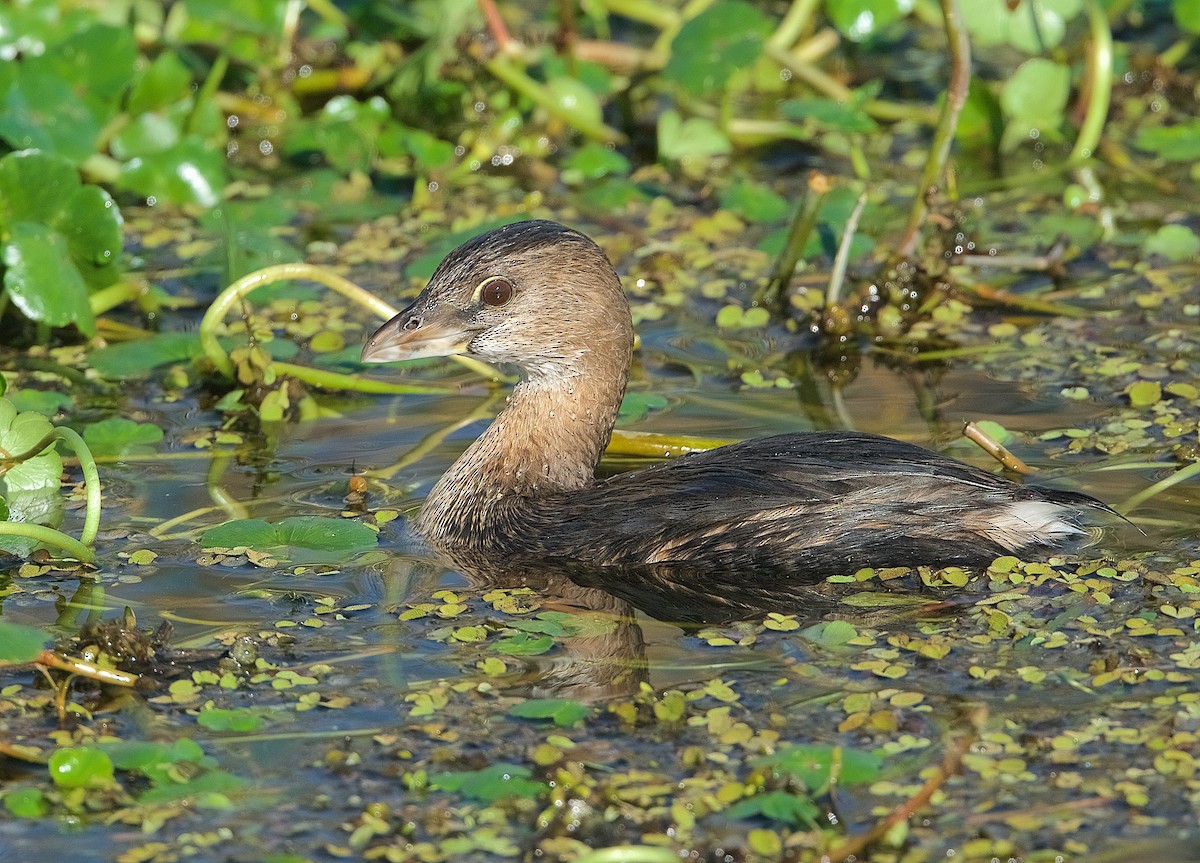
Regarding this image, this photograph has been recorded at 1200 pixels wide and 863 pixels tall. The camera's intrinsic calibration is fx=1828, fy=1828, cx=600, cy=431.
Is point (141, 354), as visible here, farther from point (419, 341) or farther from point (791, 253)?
point (791, 253)

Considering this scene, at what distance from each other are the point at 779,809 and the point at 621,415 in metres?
2.64

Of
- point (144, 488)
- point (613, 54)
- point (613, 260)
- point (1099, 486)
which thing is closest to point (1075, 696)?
point (1099, 486)

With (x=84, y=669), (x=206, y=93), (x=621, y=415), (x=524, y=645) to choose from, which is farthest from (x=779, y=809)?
(x=206, y=93)

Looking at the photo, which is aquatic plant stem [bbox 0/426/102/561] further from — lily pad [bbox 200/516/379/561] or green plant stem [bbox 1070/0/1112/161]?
green plant stem [bbox 1070/0/1112/161]

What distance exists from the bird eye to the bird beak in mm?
120

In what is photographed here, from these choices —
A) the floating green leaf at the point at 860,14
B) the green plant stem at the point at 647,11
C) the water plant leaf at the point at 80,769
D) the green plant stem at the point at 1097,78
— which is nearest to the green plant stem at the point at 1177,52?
the green plant stem at the point at 1097,78

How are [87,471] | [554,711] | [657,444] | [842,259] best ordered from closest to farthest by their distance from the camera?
[554,711]
[87,471]
[657,444]
[842,259]

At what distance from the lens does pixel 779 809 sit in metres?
3.84

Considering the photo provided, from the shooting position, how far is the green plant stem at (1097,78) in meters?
8.09

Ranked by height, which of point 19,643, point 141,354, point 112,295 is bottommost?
point 19,643

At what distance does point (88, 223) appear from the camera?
681cm

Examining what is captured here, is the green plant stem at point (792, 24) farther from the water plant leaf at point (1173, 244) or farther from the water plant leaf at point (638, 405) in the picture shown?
the water plant leaf at point (638, 405)

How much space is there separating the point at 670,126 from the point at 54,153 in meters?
2.67

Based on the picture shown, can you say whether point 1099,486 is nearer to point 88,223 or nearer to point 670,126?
point 670,126
